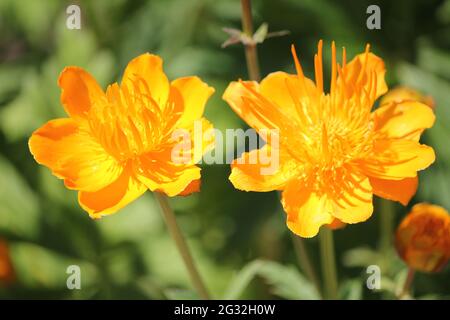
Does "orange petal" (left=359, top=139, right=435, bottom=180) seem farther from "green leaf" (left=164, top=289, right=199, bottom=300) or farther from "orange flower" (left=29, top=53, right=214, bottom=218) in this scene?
"green leaf" (left=164, top=289, right=199, bottom=300)

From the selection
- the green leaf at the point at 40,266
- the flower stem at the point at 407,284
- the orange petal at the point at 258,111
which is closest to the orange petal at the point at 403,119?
the orange petal at the point at 258,111

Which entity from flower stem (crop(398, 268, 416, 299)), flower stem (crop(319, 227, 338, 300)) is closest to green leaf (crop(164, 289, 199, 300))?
flower stem (crop(319, 227, 338, 300))

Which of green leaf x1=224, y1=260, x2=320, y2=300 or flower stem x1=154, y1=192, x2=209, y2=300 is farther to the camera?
green leaf x1=224, y1=260, x2=320, y2=300

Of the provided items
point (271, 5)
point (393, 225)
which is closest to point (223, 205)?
point (393, 225)

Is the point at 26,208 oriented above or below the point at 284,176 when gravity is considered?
above

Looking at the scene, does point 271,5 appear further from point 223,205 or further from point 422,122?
point 422,122
